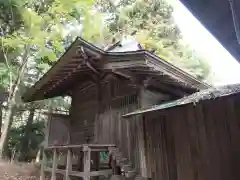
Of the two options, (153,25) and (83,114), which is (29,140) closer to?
(83,114)

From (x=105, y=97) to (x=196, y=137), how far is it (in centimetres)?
391

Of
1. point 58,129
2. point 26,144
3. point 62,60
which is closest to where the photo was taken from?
point 62,60

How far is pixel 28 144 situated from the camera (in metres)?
16.1

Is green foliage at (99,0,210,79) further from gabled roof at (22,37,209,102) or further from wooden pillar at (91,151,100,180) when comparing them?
wooden pillar at (91,151,100,180)

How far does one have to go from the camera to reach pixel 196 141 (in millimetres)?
6383

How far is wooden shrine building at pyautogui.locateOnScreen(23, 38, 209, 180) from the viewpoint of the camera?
7266 millimetres

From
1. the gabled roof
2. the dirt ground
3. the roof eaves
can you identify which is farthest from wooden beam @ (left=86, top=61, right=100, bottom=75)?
the dirt ground

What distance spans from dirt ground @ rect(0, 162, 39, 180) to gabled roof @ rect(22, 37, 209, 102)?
13.2ft

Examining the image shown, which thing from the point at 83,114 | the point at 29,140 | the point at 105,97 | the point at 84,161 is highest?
the point at 105,97

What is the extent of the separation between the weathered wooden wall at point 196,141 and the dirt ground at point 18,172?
6.54 m

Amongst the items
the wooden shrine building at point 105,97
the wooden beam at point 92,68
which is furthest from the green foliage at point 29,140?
the wooden beam at point 92,68

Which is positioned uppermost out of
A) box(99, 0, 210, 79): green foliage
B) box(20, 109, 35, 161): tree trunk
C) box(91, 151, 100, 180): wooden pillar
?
box(99, 0, 210, 79): green foliage

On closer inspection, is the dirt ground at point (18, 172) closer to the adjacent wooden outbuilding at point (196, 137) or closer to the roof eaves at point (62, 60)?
the roof eaves at point (62, 60)

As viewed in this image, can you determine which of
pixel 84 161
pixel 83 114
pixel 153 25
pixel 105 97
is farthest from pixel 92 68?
pixel 153 25
